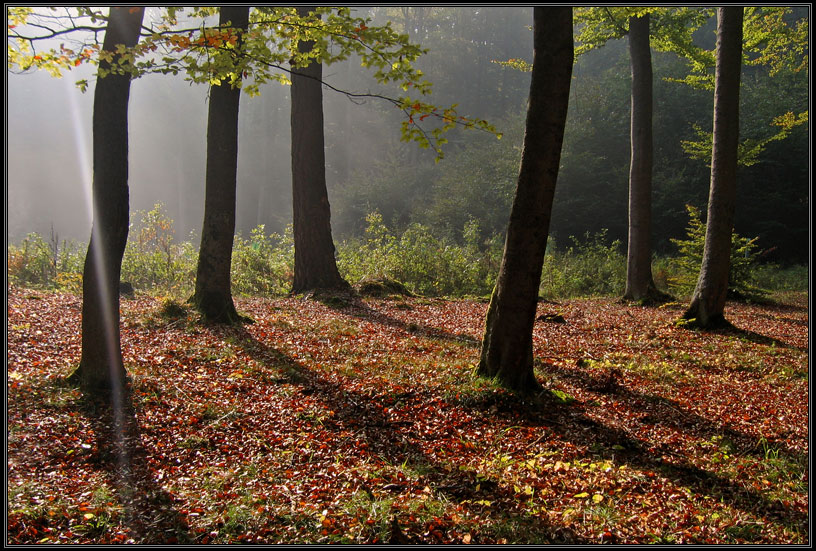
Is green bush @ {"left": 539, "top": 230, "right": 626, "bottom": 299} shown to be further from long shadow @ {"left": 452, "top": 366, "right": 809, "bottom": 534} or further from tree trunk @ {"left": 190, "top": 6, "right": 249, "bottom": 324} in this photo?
long shadow @ {"left": 452, "top": 366, "right": 809, "bottom": 534}

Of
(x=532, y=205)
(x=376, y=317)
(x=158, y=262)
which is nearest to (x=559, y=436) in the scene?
(x=532, y=205)

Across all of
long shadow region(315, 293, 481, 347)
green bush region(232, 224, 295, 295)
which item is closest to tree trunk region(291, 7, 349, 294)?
long shadow region(315, 293, 481, 347)

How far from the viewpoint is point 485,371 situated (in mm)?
5156

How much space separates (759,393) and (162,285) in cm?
1147

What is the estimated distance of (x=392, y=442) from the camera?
13.7ft

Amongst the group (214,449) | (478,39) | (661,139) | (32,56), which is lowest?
(214,449)

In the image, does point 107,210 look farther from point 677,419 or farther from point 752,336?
point 752,336

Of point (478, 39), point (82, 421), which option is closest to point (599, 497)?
point (82, 421)

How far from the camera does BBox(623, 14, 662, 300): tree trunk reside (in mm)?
11742

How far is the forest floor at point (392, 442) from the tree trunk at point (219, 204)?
1.72ft

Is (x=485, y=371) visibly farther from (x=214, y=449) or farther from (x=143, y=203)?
(x=143, y=203)

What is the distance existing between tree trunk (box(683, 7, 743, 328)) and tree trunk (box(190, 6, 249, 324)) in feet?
24.5

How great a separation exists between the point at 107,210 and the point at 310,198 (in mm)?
6855

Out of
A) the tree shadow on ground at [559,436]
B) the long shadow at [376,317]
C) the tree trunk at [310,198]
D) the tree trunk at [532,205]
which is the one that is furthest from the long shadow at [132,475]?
the tree trunk at [310,198]
